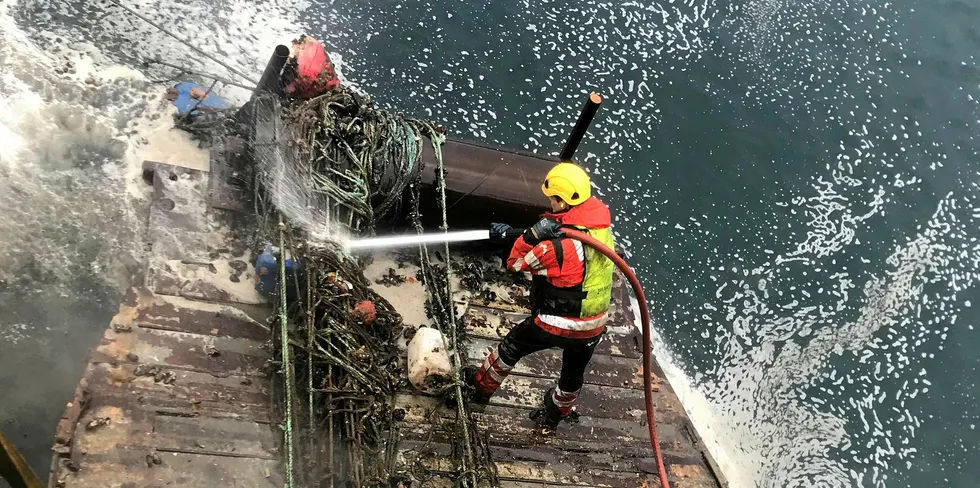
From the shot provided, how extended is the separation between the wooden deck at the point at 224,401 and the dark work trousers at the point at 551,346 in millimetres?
587

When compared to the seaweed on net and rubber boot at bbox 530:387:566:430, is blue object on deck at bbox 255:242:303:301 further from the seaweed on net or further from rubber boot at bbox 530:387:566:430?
rubber boot at bbox 530:387:566:430

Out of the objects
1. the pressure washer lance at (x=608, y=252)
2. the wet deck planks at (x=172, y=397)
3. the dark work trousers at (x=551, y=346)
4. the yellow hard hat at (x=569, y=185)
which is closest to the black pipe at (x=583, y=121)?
the pressure washer lance at (x=608, y=252)

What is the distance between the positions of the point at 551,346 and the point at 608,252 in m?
0.84

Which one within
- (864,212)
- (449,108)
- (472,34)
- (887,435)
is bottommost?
(887,435)

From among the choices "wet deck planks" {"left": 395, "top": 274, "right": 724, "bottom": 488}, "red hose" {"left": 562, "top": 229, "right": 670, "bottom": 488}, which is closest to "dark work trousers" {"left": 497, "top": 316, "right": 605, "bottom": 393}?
"red hose" {"left": 562, "top": 229, "right": 670, "bottom": 488}

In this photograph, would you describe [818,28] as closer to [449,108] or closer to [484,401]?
[449,108]

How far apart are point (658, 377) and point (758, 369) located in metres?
2.17

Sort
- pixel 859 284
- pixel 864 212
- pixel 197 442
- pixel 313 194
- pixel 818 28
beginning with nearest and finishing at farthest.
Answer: pixel 197 442 → pixel 313 194 → pixel 859 284 → pixel 864 212 → pixel 818 28

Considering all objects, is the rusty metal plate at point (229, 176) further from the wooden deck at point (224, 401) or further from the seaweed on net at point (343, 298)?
the seaweed on net at point (343, 298)

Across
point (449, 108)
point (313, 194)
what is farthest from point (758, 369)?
point (313, 194)

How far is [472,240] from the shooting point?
5816mm

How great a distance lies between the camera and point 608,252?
3.95 m

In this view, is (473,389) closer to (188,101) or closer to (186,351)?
(186,351)

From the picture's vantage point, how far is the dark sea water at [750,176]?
279 inches
